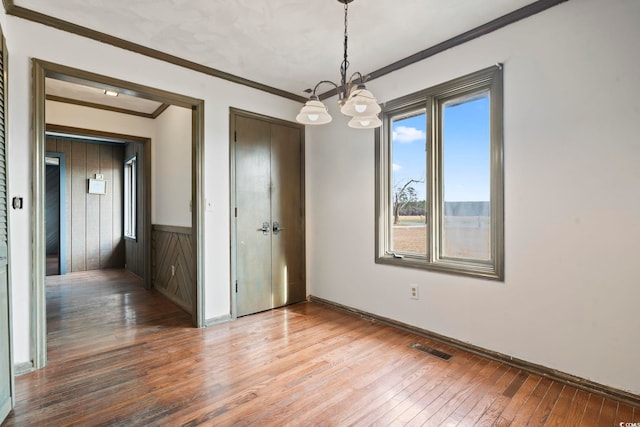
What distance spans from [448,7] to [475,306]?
2.40 m

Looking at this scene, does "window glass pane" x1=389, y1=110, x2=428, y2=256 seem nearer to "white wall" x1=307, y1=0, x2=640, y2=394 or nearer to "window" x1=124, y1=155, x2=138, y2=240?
"white wall" x1=307, y1=0, x2=640, y2=394

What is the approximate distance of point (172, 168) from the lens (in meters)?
4.34

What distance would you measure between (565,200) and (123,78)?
3.77 meters

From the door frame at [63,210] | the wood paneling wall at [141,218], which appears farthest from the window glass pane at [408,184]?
the door frame at [63,210]

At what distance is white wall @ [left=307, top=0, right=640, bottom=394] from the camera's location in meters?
1.97

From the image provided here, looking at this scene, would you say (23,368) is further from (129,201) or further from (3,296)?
(129,201)

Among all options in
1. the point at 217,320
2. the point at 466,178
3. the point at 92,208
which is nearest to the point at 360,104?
the point at 466,178

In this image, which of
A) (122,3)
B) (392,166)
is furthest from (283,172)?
(122,3)

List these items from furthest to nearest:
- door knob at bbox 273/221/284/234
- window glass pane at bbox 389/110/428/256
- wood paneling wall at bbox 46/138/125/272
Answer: wood paneling wall at bbox 46/138/125/272
door knob at bbox 273/221/284/234
window glass pane at bbox 389/110/428/256

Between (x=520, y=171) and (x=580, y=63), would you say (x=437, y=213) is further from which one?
(x=580, y=63)

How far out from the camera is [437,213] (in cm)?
300

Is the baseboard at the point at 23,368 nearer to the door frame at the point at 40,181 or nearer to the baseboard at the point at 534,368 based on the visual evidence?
the door frame at the point at 40,181

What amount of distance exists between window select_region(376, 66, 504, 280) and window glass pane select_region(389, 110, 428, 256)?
10mm

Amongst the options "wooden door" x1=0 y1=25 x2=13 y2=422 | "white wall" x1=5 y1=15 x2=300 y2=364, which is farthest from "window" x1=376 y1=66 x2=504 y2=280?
"wooden door" x1=0 y1=25 x2=13 y2=422
